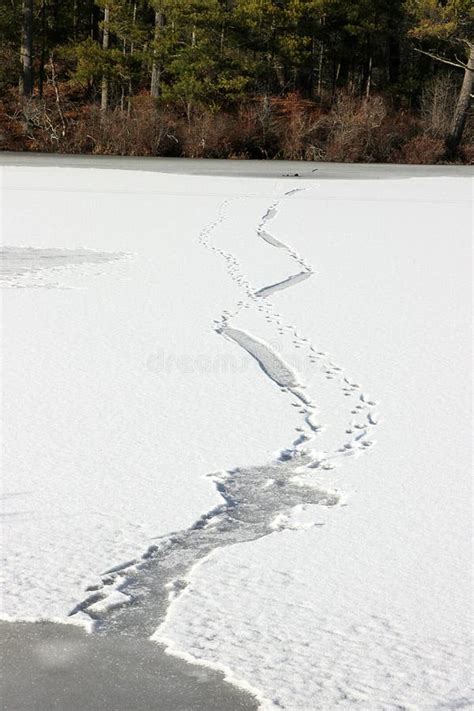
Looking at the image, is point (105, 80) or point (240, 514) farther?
point (105, 80)

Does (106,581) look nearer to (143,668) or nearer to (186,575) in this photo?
(186,575)

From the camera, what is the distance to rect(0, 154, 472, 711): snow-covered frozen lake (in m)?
2.26

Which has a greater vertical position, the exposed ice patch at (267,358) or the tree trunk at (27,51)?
the tree trunk at (27,51)

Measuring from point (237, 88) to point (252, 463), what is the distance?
80.7ft

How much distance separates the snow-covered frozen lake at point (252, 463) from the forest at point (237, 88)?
55.7 ft

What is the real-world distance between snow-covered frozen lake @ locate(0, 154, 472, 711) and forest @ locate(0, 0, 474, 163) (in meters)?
17.0

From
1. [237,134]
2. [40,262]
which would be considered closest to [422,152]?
[237,134]

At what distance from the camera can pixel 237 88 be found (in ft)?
88.2

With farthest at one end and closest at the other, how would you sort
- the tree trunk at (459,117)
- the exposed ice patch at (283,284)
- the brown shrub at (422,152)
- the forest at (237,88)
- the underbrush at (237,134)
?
1. the tree trunk at (459,117)
2. the brown shrub at (422,152)
3. the forest at (237,88)
4. the underbrush at (237,134)
5. the exposed ice patch at (283,284)

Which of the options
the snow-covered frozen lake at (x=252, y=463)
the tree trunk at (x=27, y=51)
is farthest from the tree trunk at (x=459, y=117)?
the snow-covered frozen lake at (x=252, y=463)

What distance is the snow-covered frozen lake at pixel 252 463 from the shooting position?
88.8 inches

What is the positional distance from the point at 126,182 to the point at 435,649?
42.3ft

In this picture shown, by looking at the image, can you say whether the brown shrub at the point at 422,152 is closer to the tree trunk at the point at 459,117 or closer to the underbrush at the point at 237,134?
the underbrush at the point at 237,134

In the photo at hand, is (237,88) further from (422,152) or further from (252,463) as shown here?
(252,463)
